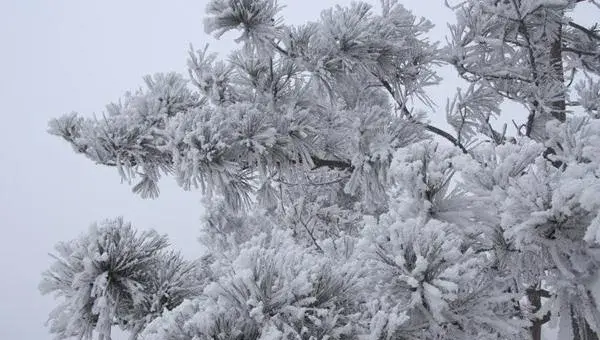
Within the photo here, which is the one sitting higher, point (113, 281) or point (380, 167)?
point (380, 167)

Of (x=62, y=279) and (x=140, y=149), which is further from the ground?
(x=140, y=149)

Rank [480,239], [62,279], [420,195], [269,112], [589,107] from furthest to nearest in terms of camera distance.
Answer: [589,107]
[269,112]
[62,279]
[480,239]
[420,195]

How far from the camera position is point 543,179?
117 cm

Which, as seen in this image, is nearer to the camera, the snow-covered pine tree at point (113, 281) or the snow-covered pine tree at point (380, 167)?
the snow-covered pine tree at point (380, 167)

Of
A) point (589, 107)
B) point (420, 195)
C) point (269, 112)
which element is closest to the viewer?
point (420, 195)

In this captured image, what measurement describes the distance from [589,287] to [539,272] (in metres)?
0.21

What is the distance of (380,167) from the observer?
2.86 meters

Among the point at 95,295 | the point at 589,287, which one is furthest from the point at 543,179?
the point at 95,295

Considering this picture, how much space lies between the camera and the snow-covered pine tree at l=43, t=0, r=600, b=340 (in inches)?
47.4

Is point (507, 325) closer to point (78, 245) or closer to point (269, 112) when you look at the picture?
point (78, 245)

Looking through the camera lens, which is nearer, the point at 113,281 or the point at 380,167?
the point at 113,281

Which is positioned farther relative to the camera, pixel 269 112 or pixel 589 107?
Result: pixel 589 107

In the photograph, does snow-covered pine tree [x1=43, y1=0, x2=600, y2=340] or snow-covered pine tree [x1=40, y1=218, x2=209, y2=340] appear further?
snow-covered pine tree [x1=40, y1=218, x2=209, y2=340]

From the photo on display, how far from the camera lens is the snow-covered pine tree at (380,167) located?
3.95ft
